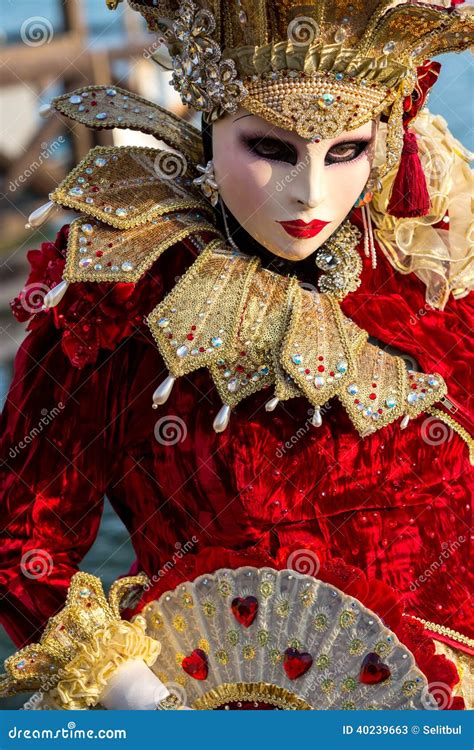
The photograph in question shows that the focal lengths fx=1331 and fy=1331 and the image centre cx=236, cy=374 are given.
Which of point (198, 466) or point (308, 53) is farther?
point (198, 466)

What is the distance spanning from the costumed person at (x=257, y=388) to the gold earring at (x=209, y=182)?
2cm

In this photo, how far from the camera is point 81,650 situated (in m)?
2.12

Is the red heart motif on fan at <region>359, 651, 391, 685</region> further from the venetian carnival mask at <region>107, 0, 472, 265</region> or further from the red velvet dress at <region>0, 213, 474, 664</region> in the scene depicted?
the venetian carnival mask at <region>107, 0, 472, 265</region>

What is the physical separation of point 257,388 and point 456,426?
0.43 m

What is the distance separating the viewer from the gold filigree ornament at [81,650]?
2100mm

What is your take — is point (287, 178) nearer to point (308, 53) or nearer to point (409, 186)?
point (308, 53)

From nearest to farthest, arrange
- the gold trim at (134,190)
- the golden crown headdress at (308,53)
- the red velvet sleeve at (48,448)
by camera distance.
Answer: the golden crown headdress at (308,53) < the gold trim at (134,190) < the red velvet sleeve at (48,448)

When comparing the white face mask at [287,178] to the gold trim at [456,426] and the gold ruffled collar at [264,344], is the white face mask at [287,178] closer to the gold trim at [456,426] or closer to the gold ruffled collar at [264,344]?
the gold ruffled collar at [264,344]

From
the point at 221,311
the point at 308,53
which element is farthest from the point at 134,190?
the point at 308,53

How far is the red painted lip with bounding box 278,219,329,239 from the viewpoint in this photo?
2.11 meters

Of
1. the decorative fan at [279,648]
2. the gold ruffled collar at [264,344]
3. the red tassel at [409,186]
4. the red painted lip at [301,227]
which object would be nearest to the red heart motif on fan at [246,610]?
the decorative fan at [279,648]

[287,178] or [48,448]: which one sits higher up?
[287,178]

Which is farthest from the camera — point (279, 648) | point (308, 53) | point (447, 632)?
point (447, 632)

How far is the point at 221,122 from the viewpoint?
7.01ft
